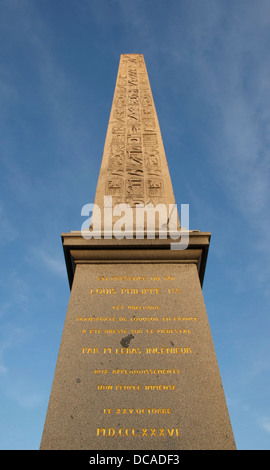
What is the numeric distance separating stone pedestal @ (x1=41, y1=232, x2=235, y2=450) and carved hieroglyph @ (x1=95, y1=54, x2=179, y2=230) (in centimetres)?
150

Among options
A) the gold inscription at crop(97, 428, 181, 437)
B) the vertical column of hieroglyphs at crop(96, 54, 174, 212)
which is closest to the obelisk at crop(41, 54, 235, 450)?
the gold inscription at crop(97, 428, 181, 437)

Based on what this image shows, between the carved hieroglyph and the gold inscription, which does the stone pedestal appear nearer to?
the gold inscription

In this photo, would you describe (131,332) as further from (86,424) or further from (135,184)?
(135,184)

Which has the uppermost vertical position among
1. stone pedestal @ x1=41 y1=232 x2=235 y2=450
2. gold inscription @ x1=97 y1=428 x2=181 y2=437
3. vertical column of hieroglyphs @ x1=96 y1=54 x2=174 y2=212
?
vertical column of hieroglyphs @ x1=96 y1=54 x2=174 y2=212

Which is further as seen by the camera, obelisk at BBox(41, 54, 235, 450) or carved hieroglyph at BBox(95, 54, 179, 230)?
carved hieroglyph at BBox(95, 54, 179, 230)

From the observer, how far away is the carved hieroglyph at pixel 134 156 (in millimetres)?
7035

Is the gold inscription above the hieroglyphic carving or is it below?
below

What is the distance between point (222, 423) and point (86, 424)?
135cm

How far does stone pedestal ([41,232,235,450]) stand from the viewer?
3.70 meters

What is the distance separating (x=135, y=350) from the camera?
14.4ft

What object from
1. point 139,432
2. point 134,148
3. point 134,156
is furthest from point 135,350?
point 134,148

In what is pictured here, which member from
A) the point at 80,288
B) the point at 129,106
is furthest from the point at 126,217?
the point at 129,106

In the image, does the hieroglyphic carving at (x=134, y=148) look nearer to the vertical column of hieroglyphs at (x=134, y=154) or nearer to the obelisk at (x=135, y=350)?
the vertical column of hieroglyphs at (x=134, y=154)

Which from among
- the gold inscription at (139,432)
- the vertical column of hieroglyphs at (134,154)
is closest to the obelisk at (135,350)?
the gold inscription at (139,432)
